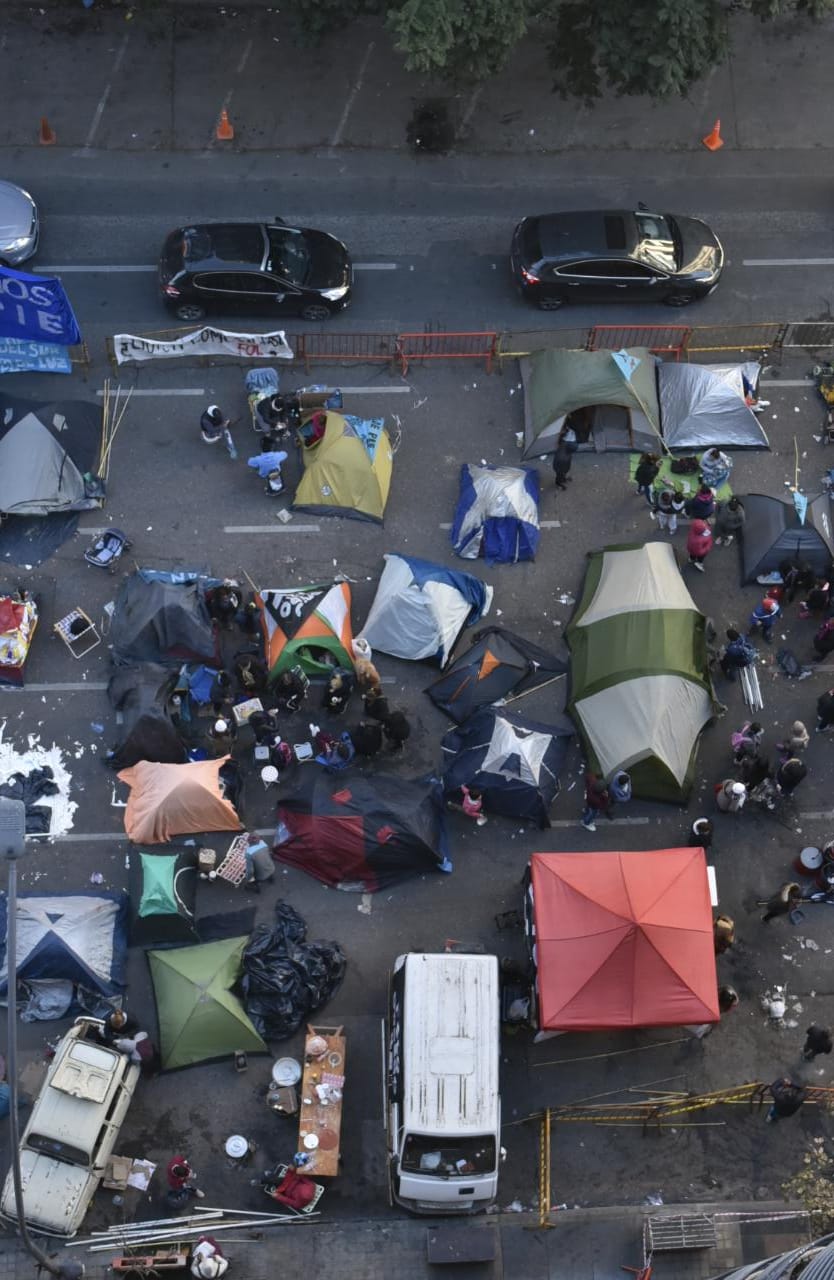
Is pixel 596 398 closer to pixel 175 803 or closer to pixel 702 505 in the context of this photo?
pixel 702 505

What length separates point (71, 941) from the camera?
776 inches

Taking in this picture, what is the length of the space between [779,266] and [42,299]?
1548 cm

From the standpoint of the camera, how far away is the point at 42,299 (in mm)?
22828

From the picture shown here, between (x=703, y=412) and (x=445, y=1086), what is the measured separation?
13.8 metres


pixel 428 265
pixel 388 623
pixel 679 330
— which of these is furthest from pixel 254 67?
pixel 388 623

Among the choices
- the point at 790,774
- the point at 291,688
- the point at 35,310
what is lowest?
the point at 291,688

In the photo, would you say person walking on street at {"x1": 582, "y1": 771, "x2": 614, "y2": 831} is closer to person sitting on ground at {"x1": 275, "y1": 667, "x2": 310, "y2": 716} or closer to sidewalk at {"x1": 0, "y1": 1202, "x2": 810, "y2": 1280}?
person sitting on ground at {"x1": 275, "y1": 667, "x2": 310, "y2": 716}

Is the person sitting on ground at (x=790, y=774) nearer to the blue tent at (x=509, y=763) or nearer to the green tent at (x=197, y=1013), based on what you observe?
the blue tent at (x=509, y=763)

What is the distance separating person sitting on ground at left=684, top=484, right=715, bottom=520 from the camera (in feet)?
77.8

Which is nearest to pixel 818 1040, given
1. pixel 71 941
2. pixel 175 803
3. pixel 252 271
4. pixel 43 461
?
pixel 175 803

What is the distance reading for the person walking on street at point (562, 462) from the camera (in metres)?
24.4

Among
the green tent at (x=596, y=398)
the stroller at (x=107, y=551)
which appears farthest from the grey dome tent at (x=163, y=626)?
the green tent at (x=596, y=398)

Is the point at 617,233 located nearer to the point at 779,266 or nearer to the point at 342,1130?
the point at 779,266

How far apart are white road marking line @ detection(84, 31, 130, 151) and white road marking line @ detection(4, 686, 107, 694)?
1293 cm
